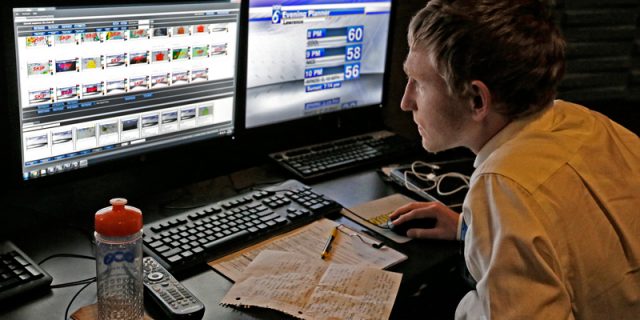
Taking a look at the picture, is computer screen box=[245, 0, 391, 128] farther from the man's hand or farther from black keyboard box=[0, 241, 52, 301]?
black keyboard box=[0, 241, 52, 301]

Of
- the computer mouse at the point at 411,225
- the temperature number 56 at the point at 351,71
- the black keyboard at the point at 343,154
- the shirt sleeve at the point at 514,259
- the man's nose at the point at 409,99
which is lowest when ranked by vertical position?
the computer mouse at the point at 411,225

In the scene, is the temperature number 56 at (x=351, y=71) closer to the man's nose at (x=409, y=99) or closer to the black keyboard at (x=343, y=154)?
the black keyboard at (x=343, y=154)

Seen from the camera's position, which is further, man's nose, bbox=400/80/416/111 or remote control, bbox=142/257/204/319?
man's nose, bbox=400/80/416/111

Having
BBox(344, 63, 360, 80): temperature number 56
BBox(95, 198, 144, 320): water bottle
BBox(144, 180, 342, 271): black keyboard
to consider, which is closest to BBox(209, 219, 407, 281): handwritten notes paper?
BBox(144, 180, 342, 271): black keyboard

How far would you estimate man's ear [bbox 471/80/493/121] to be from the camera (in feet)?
3.81

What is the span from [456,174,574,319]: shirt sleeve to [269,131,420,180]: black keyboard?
771mm

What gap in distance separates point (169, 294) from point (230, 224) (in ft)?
0.96

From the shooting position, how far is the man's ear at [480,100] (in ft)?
3.81

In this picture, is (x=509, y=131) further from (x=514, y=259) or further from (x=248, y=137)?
(x=248, y=137)

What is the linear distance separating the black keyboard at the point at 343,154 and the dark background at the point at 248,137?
104 millimetres

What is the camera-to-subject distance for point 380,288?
1308 millimetres

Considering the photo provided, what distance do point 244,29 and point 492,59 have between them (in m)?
0.71

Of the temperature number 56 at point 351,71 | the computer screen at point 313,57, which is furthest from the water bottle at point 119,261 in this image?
the temperature number 56 at point 351,71

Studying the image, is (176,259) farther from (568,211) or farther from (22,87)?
(568,211)
